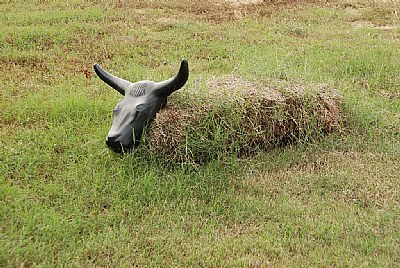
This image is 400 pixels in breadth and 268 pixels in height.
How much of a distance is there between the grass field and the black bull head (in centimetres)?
19

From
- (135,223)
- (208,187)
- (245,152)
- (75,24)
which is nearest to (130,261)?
(135,223)

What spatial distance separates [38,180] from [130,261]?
1.46 m

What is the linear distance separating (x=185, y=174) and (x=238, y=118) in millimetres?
831

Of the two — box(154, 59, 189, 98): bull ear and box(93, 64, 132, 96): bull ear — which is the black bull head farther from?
box(93, 64, 132, 96): bull ear

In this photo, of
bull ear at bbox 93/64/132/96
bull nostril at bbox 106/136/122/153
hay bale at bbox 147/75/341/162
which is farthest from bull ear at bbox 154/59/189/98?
bull nostril at bbox 106/136/122/153

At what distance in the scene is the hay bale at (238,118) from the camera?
5.18 meters

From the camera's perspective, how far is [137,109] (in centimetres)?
509

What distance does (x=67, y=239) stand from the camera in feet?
13.3

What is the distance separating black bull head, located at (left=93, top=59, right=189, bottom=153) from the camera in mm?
4945

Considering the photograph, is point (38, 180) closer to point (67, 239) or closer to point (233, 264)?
point (67, 239)

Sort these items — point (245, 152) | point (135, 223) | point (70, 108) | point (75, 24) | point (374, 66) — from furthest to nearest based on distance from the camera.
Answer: point (75, 24) < point (374, 66) < point (70, 108) < point (245, 152) < point (135, 223)

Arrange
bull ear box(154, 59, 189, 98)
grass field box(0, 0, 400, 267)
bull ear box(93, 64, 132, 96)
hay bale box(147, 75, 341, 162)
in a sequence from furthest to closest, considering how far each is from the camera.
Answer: bull ear box(93, 64, 132, 96) < hay bale box(147, 75, 341, 162) < bull ear box(154, 59, 189, 98) < grass field box(0, 0, 400, 267)

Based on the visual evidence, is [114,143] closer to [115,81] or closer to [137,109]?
[137,109]

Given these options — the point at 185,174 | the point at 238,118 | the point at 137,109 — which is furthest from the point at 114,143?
the point at 238,118
